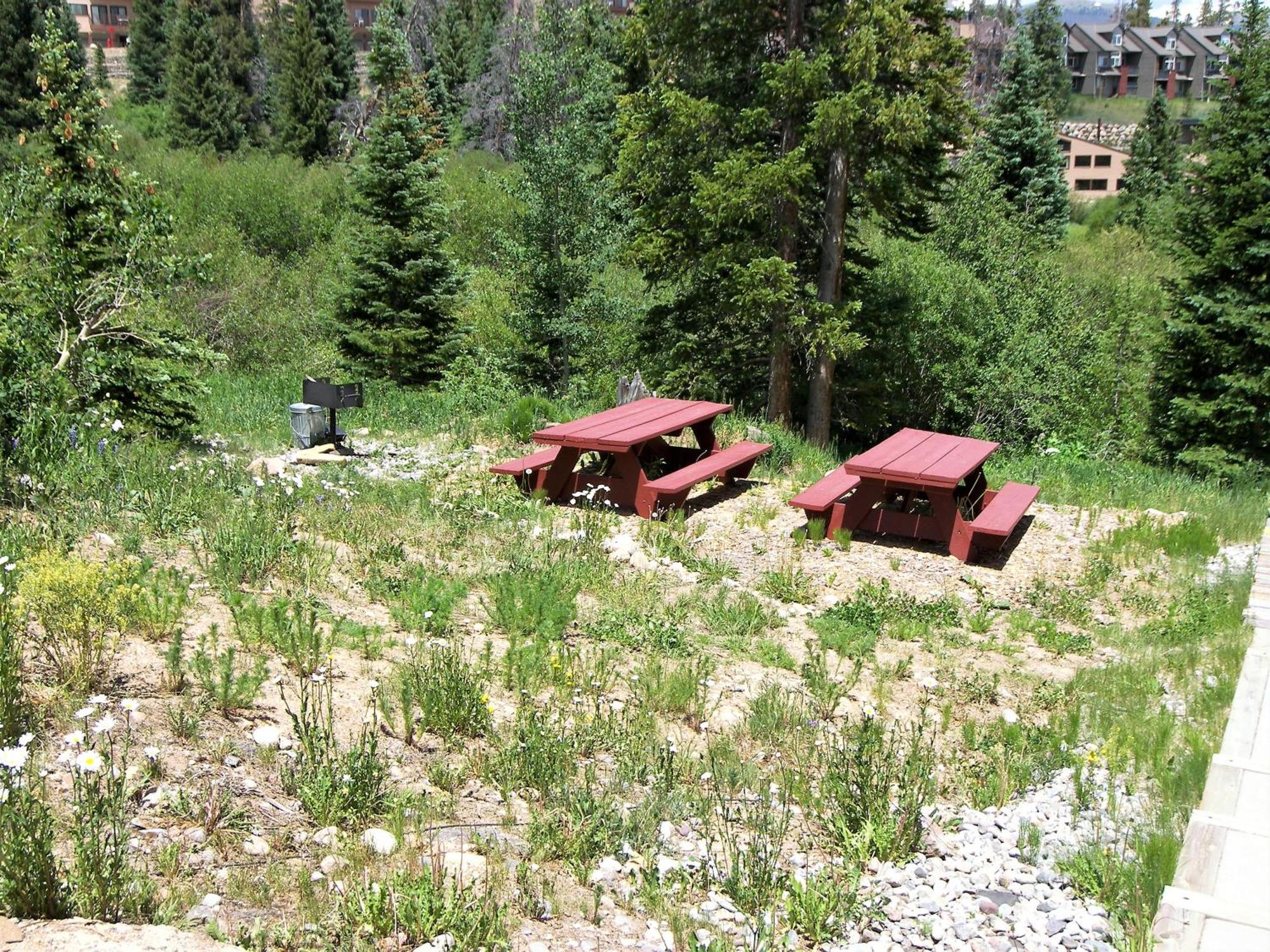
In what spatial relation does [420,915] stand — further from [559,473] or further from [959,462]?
[959,462]

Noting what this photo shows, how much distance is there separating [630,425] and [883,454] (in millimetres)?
2239

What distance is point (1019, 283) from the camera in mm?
23312

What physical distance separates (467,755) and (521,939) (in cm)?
133

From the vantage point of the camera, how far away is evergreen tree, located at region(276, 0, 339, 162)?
44500 mm

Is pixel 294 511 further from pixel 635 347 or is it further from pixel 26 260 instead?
pixel 635 347

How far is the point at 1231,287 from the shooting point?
17.1m

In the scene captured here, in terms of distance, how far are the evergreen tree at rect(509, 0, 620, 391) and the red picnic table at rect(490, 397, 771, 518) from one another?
7825mm

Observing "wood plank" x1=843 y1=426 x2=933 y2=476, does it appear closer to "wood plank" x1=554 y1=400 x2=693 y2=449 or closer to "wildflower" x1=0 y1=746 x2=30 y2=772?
"wood plank" x1=554 y1=400 x2=693 y2=449

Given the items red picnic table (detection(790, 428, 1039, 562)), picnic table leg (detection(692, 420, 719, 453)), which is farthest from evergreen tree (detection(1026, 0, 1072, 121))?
red picnic table (detection(790, 428, 1039, 562))

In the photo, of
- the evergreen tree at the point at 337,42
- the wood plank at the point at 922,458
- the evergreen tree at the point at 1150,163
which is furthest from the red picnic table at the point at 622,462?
the evergreen tree at the point at 337,42

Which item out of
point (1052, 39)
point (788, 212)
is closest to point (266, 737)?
point (788, 212)

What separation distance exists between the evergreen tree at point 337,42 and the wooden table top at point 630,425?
40327 millimetres

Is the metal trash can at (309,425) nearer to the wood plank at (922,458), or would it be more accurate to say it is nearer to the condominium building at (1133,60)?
the wood plank at (922,458)

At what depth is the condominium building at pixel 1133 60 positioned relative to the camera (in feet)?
342
